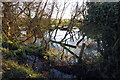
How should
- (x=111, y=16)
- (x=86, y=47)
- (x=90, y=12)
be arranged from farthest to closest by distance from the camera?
(x=86, y=47) → (x=90, y=12) → (x=111, y=16)

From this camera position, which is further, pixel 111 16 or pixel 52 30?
pixel 52 30

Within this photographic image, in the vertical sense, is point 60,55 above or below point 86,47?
below

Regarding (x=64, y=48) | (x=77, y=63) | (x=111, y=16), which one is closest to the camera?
(x=111, y=16)

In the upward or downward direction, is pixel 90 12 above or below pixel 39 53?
above

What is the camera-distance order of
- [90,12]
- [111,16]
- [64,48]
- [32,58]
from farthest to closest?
[64,48] < [32,58] < [90,12] < [111,16]

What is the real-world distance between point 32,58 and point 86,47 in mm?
1664

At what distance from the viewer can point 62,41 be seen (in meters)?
4.87

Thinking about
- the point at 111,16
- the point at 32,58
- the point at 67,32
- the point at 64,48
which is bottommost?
the point at 32,58

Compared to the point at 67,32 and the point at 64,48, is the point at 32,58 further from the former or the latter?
the point at 67,32

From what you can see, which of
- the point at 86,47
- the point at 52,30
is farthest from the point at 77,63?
the point at 52,30

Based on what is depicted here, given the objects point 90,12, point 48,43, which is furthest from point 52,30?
point 90,12

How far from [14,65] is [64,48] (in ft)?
6.25

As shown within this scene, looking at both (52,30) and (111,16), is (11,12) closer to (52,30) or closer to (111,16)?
(52,30)

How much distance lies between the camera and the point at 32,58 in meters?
4.24
